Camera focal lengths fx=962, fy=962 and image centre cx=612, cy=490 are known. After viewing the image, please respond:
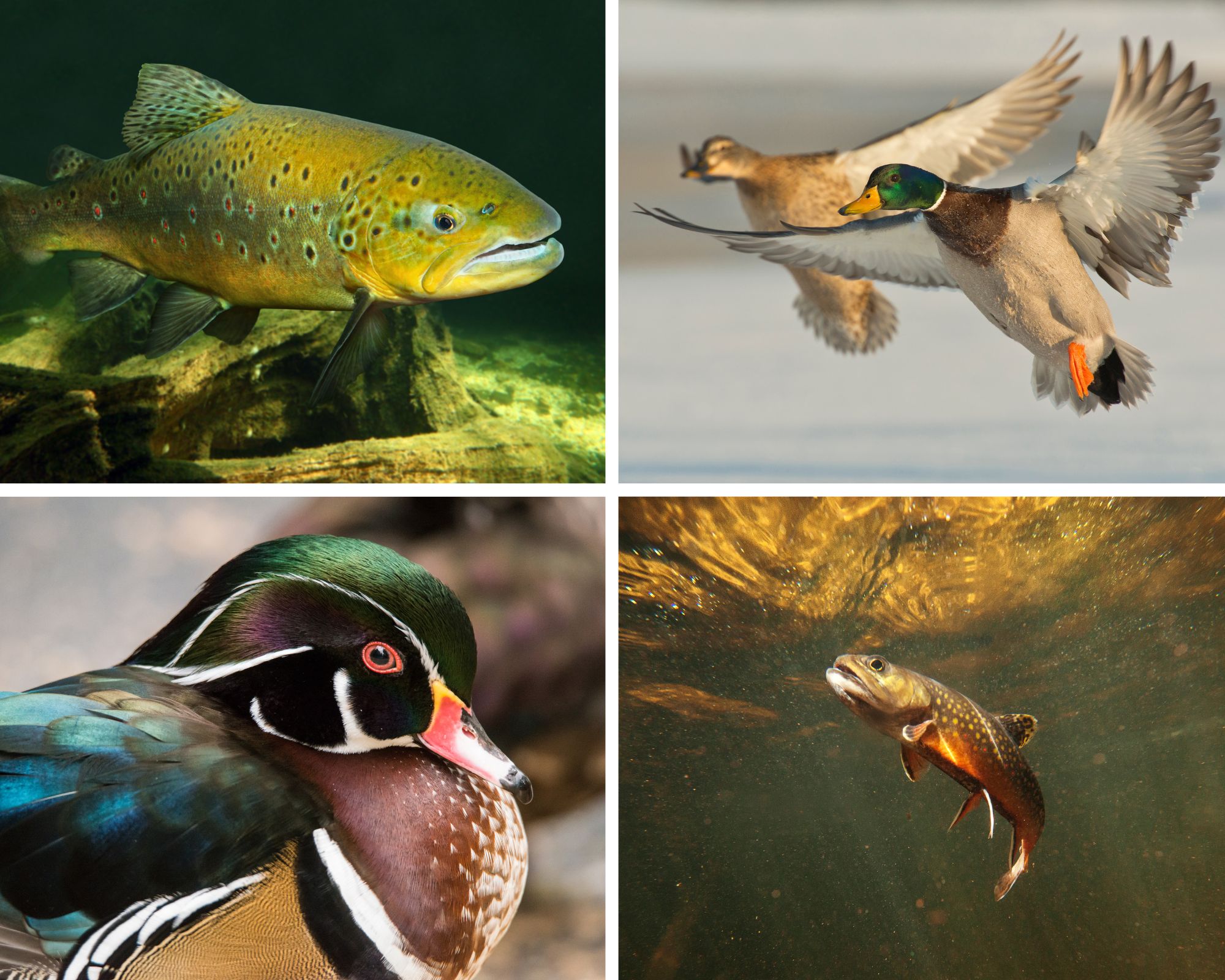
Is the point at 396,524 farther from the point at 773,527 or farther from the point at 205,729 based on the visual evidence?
the point at 773,527

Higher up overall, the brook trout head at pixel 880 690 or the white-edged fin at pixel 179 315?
the white-edged fin at pixel 179 315

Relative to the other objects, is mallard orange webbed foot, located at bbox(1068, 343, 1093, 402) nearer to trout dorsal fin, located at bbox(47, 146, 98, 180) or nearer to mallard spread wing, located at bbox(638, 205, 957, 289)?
mallard spread wing, located at bbox(638, 205, 957, 289)

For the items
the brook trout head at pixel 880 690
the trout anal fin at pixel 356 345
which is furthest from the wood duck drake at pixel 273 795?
the brook trout head at pixel 880 690

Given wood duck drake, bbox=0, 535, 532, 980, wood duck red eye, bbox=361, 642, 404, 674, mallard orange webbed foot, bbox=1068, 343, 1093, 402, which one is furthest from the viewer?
mallard orange webbed foot, bbox=1068, 343, 1093, 402

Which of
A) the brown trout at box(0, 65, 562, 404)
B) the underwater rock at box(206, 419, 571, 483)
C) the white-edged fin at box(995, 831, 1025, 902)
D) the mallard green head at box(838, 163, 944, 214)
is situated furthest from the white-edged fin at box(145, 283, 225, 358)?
the white-edged fin at box(995, 831, 1025, 902)

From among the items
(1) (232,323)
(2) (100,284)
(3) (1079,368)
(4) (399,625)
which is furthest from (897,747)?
(2) (100,284)

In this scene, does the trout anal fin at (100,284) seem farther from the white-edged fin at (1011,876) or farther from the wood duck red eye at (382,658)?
the white-edged fin at (1011,876)
